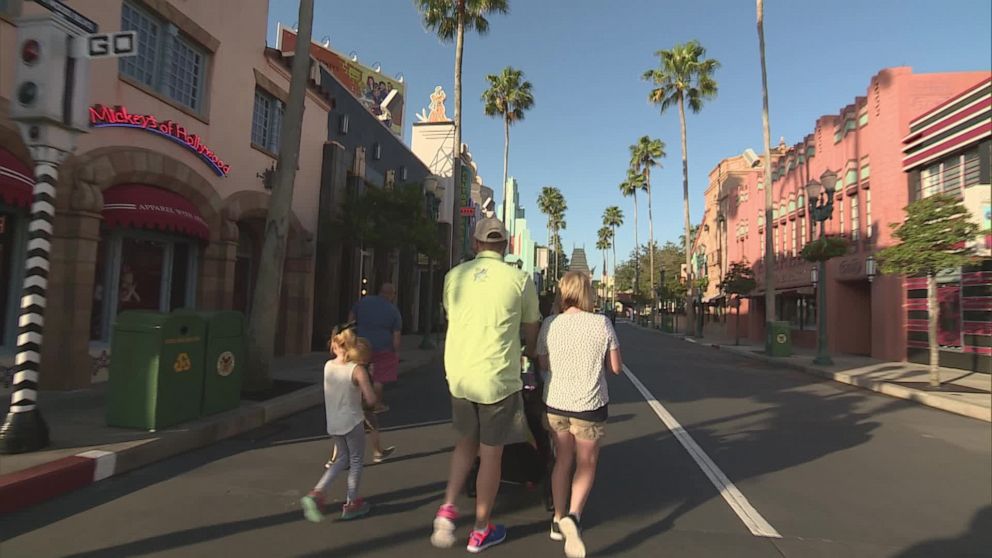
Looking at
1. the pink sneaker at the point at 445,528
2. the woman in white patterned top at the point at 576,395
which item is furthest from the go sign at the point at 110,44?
the pink sneaker at the point at 445,528

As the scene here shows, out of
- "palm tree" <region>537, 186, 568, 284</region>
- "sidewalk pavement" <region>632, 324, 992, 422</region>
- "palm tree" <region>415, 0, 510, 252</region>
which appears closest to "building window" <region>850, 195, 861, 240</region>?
"sidewalk pavement" <region>632, 324, 992, 422</region>

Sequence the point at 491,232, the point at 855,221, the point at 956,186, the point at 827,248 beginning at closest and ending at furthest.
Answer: the point at 491,232 → the point at 956,186 → the point at 827,248 → the point at 855,221

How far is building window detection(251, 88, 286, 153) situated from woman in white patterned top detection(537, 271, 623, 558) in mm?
11050

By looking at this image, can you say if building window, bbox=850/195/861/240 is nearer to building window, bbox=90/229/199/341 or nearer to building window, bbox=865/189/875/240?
building window, bbox=865/189/875/240

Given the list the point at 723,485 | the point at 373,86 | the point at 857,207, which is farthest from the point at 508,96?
the point at 723,485

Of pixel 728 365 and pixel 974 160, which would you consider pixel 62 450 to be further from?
pixel 974 160

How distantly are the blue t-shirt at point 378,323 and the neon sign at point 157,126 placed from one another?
17.3 feet

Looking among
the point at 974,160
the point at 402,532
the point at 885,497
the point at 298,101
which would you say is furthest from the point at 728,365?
the point at 402,532

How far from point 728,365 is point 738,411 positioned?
8.88 meters

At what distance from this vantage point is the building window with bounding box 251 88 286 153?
12508 millimetres

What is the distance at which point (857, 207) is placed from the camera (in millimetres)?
20344

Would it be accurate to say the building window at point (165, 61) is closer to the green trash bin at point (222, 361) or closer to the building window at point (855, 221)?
the green trash bin at point (222, 361)

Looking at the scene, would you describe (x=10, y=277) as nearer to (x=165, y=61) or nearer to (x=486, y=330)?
(x=165, y=61)

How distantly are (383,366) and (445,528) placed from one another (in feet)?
10.2
